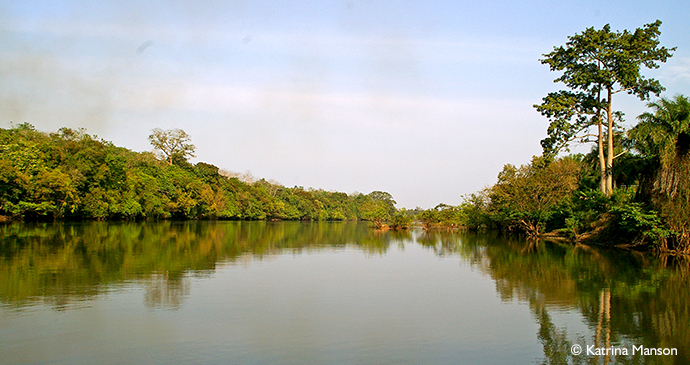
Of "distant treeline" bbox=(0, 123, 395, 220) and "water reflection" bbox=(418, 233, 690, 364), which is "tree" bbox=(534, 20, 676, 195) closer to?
"water reflection" bbox=(418, 233, 690, 364)

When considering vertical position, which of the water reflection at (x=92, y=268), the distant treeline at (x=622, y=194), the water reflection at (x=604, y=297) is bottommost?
the water reflection at (x=604, y=297)

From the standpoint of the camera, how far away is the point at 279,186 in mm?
102312

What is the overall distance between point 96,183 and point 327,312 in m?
40.9

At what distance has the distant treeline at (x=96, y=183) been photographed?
35812 millimetres

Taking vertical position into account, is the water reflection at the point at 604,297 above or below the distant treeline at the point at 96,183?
below

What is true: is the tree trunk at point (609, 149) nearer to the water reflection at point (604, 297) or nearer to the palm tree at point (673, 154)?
the palm tree at point (673, 154)

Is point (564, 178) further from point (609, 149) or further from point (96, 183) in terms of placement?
point (96, 183)

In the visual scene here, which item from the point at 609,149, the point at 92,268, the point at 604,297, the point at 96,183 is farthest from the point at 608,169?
→ the point at 96,183

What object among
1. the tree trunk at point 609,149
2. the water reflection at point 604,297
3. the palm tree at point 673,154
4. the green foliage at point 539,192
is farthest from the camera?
the green foliage at point 539,192

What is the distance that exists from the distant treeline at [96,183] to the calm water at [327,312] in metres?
25.8

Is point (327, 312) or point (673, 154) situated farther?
point (673, 154)

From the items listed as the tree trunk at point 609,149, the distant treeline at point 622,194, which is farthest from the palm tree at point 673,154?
the tree trunk at point 609,149

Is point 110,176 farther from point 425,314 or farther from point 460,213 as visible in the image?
point 425,314

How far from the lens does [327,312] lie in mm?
8141
